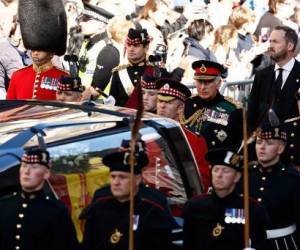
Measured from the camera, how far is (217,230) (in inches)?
402

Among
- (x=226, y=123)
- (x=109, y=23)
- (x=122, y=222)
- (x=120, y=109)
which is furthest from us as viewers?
(x=109, y=23)

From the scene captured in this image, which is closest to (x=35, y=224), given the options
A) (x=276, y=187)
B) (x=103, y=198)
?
(x=103, y=198)

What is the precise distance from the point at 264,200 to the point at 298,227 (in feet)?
1.04

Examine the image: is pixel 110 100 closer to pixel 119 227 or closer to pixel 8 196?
pixel 119 227

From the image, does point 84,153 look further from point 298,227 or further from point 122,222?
point 298,227

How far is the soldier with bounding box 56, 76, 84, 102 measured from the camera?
12625 mm

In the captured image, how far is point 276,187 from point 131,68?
9.49 ft

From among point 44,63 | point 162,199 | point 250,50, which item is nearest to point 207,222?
point 162,199

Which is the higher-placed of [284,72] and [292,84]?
[284,72]

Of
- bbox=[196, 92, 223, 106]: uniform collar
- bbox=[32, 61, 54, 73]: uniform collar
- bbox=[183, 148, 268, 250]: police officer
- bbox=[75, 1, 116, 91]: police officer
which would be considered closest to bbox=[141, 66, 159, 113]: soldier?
bbox=[196, 92, 223, 106]: uniform collar

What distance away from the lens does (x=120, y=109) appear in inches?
426

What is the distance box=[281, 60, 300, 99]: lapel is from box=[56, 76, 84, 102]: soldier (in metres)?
1.81

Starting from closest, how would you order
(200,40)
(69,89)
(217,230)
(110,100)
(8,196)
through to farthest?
(8,196)
(217,230)
(69,89)
(110,100)
(200,40)

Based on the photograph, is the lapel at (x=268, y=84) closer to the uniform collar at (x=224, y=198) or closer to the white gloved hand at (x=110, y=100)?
the uniform collar at (x=224, y=198)
